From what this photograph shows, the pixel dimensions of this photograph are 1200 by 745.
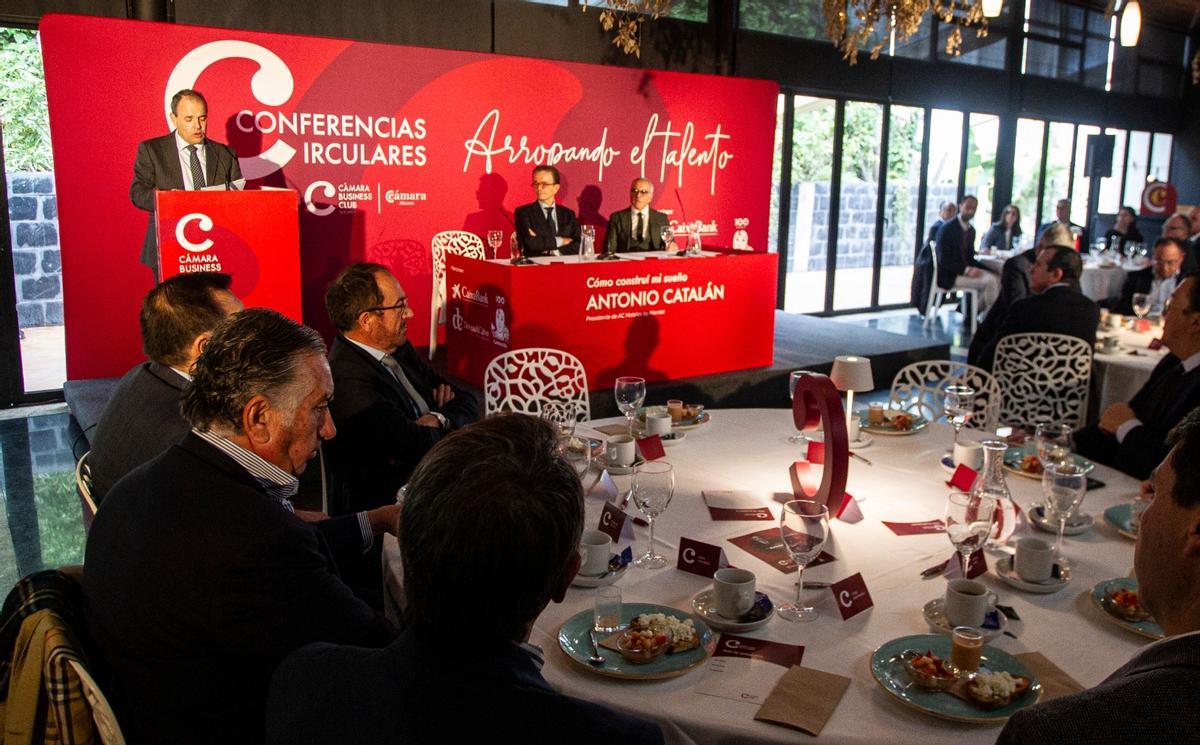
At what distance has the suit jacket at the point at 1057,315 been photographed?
5172 millimetres

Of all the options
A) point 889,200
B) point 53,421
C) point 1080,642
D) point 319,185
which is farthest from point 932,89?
point 1080,642

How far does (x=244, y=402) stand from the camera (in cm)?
198

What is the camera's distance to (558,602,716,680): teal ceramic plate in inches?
73.0

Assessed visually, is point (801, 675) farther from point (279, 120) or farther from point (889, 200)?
point (889, 200)

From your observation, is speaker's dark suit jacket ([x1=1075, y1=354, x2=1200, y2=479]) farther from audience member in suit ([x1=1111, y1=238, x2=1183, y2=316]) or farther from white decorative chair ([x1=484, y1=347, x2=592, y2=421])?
audience member in suit ([x1=1111, y1=238, x2=1183, y2=316])

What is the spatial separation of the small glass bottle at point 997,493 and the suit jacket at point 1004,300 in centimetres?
308

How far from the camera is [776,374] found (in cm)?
692

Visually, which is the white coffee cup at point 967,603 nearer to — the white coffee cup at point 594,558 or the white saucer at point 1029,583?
the white saucer at point 1029,583

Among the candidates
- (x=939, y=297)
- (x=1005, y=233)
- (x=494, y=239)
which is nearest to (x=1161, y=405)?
(x=494, y=239)

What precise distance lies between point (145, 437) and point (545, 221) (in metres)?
Answer: 5.57

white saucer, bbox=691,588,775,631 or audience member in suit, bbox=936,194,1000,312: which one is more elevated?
audience member in suit, bbox=936,194,1000,312

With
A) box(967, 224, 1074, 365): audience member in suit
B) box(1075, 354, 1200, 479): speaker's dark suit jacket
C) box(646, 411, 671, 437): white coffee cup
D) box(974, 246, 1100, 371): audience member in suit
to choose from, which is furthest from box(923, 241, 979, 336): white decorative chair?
box(646, 411, 671, 437): white coffee cup

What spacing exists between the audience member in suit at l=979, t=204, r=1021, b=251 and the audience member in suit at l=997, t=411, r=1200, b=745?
11.6 meters

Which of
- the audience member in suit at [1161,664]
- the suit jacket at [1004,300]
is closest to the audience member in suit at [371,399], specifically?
the audience member in suit at [1161,664]
